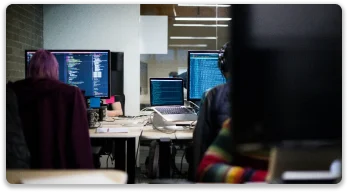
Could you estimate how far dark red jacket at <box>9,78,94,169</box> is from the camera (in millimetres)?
1641

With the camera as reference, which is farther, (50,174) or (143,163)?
(143,163)

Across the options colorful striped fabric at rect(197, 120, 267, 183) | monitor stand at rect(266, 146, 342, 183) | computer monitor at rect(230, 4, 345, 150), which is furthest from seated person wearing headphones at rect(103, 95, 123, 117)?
computer monitor at rect(230, 4, 345, 150)

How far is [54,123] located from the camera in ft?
5.45

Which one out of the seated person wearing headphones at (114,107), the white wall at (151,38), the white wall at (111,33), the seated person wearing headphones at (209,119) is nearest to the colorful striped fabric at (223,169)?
the seated person wearing headphones at (209,119)

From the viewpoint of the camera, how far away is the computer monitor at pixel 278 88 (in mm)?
729

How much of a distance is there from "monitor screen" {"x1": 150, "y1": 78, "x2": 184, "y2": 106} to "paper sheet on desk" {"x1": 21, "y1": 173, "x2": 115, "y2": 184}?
1260mm

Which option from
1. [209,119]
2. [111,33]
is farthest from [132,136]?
[111,33]

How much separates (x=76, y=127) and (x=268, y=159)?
3.23 feet

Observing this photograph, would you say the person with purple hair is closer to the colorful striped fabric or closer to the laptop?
the colorful striped fabric

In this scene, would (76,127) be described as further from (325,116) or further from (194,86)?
(325,116)

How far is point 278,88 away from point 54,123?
1171 mm

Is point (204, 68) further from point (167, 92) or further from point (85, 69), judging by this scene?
point (85, 69)

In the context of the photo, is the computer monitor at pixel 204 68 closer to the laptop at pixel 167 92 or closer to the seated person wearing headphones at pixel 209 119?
the laptop at pixel 167 92

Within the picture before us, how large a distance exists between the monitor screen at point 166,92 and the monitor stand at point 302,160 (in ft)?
5.29
